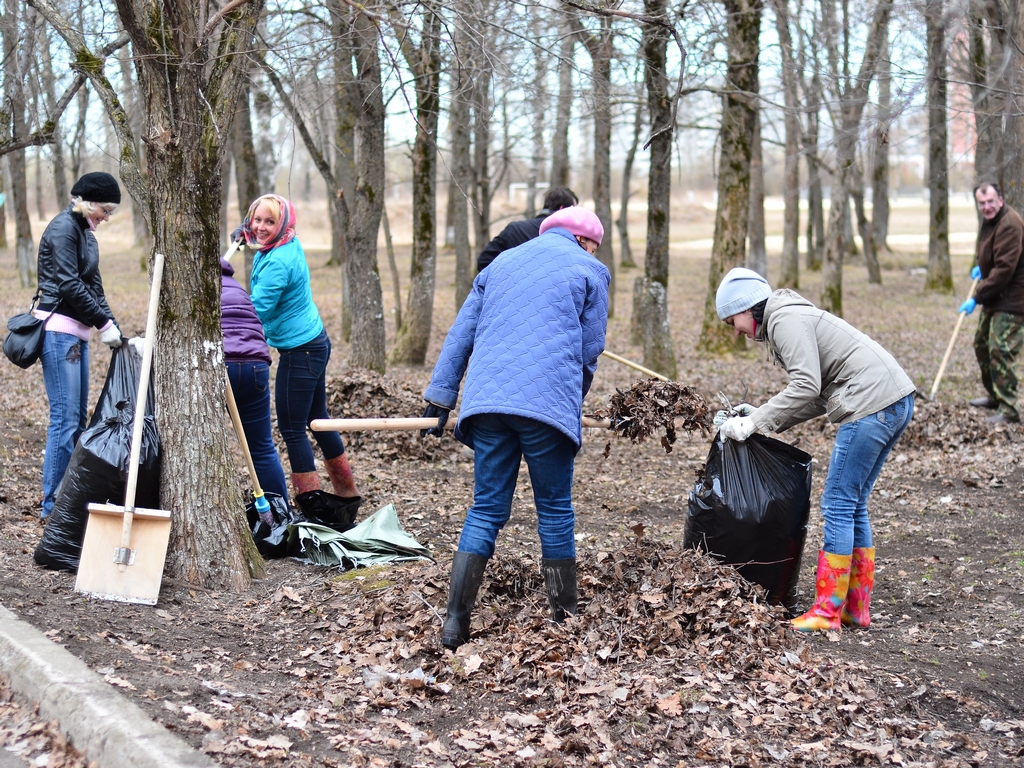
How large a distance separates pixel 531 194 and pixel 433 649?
21.4 m

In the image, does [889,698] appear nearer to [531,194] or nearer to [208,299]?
[208,299]

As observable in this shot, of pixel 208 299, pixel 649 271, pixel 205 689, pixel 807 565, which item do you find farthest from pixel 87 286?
pixel 649 271

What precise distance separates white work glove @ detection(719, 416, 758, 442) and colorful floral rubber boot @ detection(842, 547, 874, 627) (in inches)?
30.5

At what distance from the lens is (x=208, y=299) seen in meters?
4.28

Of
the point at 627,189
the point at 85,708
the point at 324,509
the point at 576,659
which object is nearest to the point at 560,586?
the point at 576,659

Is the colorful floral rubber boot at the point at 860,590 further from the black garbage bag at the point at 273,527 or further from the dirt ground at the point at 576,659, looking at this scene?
the black garbage bag at the point at 273,527

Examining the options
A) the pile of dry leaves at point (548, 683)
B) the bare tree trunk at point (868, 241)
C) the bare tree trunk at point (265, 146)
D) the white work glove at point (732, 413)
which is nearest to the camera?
the pile of dry leaves at point (548, 683)

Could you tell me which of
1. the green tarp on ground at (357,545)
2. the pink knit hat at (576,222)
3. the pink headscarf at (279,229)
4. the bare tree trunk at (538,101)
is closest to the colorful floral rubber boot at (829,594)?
the pink knit hat at (576,222)

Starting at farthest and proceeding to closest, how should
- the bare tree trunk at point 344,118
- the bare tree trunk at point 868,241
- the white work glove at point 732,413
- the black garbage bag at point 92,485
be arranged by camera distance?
the bare tree trunk at point 868,241, the bare tree trunk at point 344,118, the white work glove at point 732,413, the black garbage bag at point 92,485

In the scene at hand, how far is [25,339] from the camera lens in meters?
4.95

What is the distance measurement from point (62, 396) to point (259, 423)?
1019 mm

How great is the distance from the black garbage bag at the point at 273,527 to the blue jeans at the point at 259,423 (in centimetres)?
10

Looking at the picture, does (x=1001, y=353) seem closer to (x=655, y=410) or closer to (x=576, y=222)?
(x=655, y=410)

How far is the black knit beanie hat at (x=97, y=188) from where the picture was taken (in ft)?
15.9
